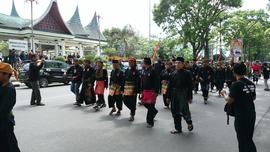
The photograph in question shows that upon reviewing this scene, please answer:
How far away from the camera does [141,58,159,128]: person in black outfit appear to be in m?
8.35

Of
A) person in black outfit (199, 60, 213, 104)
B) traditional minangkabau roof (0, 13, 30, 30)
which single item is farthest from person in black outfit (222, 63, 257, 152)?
traditional minangkabau roof (0, 13, 30, 30)

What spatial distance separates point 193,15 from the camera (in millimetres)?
36219

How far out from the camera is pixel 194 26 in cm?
3553

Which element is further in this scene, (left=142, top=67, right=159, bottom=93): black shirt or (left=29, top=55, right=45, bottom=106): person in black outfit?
(left=29, top=55, right=45, bottom=106): person in black outfit

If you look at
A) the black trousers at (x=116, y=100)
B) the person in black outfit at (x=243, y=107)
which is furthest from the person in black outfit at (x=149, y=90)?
the person in black outfit at (x=243, y=107)

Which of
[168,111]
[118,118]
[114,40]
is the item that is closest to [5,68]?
[118,118]

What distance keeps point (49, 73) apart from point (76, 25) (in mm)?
27520

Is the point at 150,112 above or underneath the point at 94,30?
underneath

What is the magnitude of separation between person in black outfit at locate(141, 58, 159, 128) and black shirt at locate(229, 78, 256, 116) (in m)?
3.34

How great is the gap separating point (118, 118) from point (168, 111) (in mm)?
2184

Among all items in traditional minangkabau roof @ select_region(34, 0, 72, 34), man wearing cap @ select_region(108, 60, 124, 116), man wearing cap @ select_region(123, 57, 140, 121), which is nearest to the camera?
man wearing cap @ select_region(123, 57, 140, 121)

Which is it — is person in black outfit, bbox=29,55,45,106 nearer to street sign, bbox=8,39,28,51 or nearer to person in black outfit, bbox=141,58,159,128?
person in black outfit, bbox=141,58,159,128

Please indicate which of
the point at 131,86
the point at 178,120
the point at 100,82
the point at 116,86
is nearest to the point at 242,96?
the point at 178,120

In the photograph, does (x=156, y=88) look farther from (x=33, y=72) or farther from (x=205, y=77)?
(x=205, y=77)
